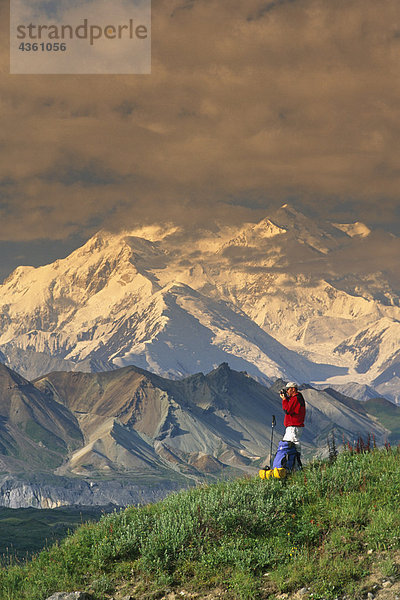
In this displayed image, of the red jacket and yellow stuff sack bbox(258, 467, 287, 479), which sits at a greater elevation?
the red jacket

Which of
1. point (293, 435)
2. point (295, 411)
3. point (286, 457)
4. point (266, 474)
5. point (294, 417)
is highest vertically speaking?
point (295, 411)

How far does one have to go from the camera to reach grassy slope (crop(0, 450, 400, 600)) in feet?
57.8

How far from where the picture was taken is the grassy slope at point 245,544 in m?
17.6

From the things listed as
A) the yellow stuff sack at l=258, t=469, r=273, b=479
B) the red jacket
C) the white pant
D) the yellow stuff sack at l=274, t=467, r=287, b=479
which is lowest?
the yellow stuff sack at l=258, t=469, r=273, b=479

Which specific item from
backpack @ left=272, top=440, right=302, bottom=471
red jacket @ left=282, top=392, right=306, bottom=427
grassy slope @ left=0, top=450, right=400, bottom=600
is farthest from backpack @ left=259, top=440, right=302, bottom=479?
grassy slope @ left=0, top=450, right=400, bottom=600

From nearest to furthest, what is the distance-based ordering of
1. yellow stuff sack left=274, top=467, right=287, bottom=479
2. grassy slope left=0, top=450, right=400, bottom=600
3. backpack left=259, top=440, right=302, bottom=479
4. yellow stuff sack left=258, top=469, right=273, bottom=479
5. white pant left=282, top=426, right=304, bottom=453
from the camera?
grassy slope left=0, top=450, right=400, bottom=600 → yellow stuff sack left=274, top=467, right=287, bottom=479 → yellow stuff sack left=258, top=469, right=273, bottom=479 → backpack left=259, top=440, right=302, bottom=479 → white pant left=282, top=426, right=304, bottom=453

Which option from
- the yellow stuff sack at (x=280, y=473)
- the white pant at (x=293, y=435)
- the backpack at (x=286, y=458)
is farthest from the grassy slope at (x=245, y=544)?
the white pant at (x=293, y=435)

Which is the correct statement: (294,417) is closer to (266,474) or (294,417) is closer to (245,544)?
(266,474)

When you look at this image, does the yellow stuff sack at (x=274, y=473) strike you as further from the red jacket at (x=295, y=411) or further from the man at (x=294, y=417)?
the red jacket at (x=295, y=411)

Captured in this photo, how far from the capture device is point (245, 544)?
18.9 meters

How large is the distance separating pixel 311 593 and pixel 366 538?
7.90 feet

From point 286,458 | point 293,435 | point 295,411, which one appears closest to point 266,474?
point 286,458

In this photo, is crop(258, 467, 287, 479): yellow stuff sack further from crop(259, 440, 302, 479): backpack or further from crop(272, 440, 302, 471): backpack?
crop(272, 440, 302, 471): backpack

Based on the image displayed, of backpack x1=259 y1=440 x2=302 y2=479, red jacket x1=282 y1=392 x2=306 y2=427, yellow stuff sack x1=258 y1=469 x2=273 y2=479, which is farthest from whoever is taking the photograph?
red jacket x1=282 y1=392 x2=306 y2=427
